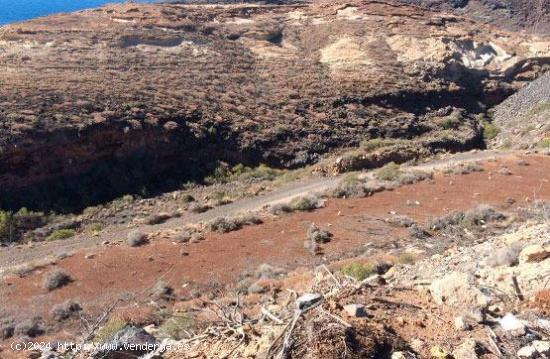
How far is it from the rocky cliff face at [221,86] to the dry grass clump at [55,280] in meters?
6.60

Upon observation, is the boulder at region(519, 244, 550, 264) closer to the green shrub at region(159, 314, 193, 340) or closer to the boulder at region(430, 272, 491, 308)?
the boulder at region(430, 272, 491, 308)

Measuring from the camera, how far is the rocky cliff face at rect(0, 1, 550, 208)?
20.8 metres

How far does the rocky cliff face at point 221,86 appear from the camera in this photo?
68.1ft

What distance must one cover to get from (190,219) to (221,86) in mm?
12046

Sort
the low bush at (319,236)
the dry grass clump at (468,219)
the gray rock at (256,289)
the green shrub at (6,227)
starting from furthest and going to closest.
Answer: the green shrub at (6,227) → the low bush at (319,236) → the dry grass clump at (468,219) → the gray rock at (256,289)

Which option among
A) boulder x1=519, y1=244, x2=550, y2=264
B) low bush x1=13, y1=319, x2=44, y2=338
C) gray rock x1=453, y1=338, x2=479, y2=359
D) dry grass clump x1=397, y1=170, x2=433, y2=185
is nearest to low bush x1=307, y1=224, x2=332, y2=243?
dry grass clump x1=397, y1=170, x2=433, y2=185

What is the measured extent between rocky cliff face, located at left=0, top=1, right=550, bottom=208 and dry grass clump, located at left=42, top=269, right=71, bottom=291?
6.60 metres

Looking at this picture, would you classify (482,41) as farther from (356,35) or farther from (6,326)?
(6,326)

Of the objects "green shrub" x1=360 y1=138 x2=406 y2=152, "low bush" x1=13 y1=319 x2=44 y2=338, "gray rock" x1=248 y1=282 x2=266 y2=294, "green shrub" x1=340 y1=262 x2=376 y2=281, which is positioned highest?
"green shrub" x1=340 y1=262 x2=376 y2=281

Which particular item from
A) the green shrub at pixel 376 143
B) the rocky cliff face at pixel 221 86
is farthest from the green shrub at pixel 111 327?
the green shrub at pixel 376 143

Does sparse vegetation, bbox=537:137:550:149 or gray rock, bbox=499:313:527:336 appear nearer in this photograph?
gray rock, bbox=499:313:527:336

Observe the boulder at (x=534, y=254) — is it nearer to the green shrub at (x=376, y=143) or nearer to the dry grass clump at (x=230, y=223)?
the dry grass clump at (x=230, y=223)

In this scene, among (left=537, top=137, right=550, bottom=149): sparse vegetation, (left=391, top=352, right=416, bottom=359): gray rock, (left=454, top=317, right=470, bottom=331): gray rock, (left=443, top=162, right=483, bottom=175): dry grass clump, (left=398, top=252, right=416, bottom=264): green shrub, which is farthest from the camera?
(left=537, top=137, right=550, bottom=149): sparse vegetation

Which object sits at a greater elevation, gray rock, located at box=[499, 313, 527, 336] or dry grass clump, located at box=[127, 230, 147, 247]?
gray rock, located at box=[499, 313, 527, 336]
